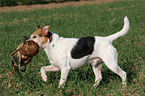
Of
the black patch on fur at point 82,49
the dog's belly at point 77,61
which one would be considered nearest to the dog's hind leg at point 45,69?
the dog's belly at point 77,61

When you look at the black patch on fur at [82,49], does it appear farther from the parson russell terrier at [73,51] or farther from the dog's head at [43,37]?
the dog's head at [43,37]

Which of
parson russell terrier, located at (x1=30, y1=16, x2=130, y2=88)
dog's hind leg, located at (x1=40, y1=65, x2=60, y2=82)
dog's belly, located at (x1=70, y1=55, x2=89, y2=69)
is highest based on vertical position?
parson russell terrier, located at (x1=30, y1=16, x2=130, y2=88)

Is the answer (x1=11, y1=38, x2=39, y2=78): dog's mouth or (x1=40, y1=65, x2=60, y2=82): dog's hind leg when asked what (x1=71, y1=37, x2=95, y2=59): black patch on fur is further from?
(x1=11, y1=38, x2=39, y2=78): dog's mouth

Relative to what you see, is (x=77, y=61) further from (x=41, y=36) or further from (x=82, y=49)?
(x=41, y=36)

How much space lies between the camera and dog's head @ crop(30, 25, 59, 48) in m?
3.39

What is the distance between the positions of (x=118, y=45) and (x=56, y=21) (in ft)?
18.2

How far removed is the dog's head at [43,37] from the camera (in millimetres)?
3387

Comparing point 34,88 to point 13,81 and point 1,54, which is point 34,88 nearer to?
point 13,81

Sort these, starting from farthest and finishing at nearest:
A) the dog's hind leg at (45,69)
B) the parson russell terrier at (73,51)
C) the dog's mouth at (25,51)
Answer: the dog's hind leg at (45,69)
the parson russell terrier at (73,51)
the dog's mouth at (25,51)

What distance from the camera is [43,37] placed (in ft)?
11.3

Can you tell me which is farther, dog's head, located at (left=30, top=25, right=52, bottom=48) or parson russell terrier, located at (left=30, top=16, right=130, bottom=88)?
parson russell terrier, located at (left=30, top=16, right=130, bottom=88)

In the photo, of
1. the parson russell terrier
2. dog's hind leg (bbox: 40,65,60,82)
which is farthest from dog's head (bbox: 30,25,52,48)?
dog's hind leg (bbox: 40,65,60,82)

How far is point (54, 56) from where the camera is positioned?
350cm

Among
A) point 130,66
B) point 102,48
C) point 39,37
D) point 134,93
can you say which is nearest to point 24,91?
point 39,37
